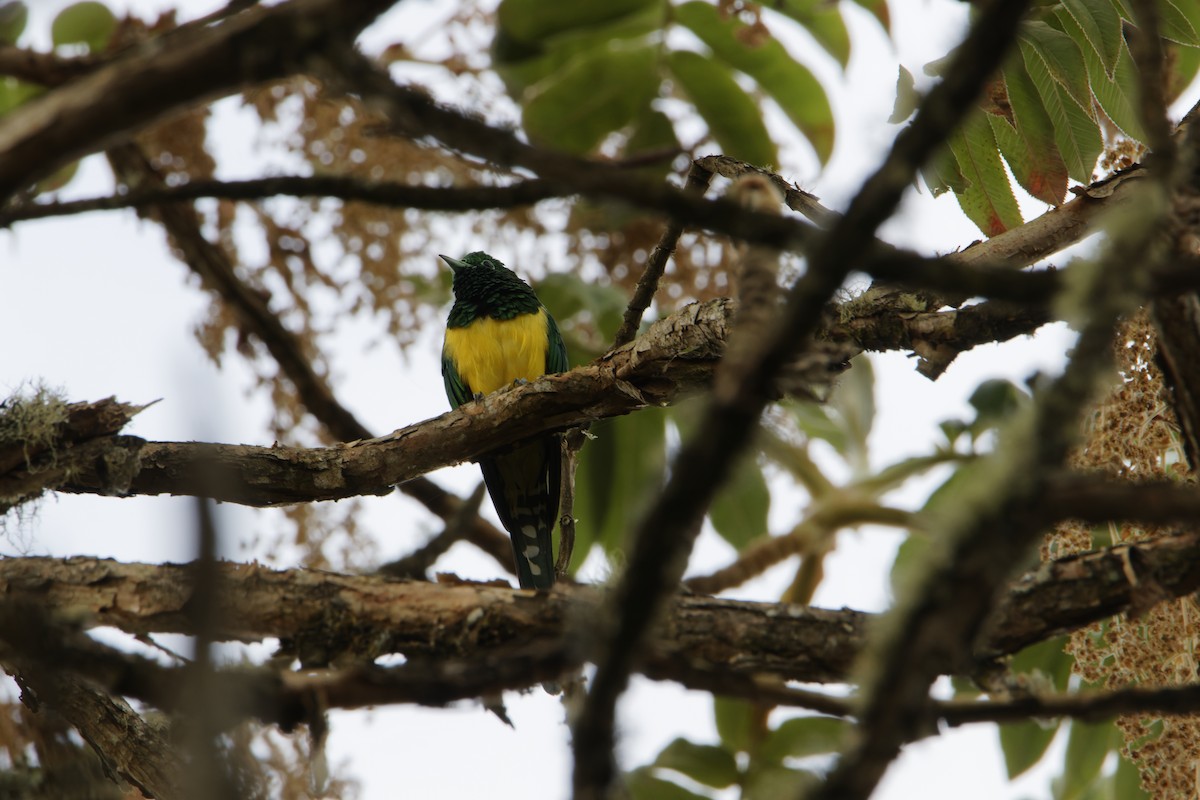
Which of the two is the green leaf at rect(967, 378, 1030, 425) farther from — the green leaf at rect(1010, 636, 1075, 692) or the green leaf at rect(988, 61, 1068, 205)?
the green leaf at rect(988, 61, 1068, 205)

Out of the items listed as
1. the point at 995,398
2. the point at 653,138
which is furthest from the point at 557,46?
the point at 995,398

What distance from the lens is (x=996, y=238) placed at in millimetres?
2789

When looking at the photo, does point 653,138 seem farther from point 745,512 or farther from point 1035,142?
point 1035,142

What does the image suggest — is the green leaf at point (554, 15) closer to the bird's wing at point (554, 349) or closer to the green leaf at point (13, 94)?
the bird's wing at point (554, 349)

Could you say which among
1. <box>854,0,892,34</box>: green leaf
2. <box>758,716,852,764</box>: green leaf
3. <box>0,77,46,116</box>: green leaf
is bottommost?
<box>758,716,852,764</box>: green leaf

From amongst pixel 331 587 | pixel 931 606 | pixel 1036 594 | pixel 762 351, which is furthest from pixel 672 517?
pixel 331 587

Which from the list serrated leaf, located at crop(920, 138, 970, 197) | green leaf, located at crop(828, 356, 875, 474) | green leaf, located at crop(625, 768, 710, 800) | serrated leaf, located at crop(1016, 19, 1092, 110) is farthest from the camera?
green leaf, located at crop(828, 356, 875, 474)

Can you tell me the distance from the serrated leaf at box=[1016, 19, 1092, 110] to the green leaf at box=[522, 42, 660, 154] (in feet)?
8.91

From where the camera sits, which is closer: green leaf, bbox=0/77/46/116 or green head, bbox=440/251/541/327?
green leaf, bbox=0/77/46/116

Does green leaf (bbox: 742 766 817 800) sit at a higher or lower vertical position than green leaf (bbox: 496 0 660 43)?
lower

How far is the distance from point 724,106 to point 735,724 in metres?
2.89

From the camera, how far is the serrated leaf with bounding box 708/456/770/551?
17.6 feet

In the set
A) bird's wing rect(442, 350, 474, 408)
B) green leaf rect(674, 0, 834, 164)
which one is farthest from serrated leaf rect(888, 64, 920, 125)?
bird's wing rect(442, 350, 474, 408)

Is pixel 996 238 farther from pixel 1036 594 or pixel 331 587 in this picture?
pixel 331 587
